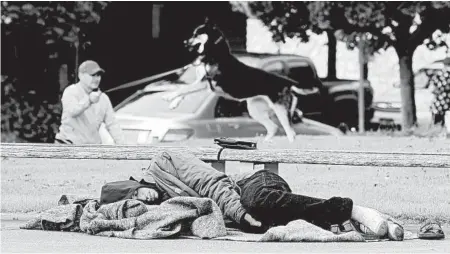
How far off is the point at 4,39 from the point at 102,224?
31.9ft

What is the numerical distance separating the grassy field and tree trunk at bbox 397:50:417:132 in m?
7.09

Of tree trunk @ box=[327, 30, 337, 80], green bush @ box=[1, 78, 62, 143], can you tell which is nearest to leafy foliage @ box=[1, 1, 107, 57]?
green bush @ box=[1, 78, 62, 143]

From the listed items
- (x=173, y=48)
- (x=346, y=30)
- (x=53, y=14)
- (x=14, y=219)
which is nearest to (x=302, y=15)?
(x=346, y=30)

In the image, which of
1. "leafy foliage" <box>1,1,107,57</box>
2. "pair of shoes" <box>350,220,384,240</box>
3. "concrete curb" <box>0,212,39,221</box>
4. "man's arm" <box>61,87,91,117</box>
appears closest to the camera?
"pair of shoes" <box>350,220,384,240</box>

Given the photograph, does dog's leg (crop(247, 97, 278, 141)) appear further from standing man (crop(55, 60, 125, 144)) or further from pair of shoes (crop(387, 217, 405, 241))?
pair of shoes (crop(387, 217, 405, 241))

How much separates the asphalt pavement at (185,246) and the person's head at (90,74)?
149 inches

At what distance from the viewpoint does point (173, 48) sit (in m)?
25.0

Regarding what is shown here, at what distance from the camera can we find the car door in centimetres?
2400

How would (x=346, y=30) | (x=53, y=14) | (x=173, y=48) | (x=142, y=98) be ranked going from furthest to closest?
(x=173, y=48) → (x=346, y=30) → (x=142, y=98) → (x=53, y=14)

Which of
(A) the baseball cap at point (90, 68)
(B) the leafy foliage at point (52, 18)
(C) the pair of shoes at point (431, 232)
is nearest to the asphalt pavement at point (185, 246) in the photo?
(C) the pair of shoes at point (431, 232)

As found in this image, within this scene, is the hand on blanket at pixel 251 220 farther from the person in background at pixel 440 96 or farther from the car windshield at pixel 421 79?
the car windshield at pixel 421 79

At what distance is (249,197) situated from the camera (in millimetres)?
9359

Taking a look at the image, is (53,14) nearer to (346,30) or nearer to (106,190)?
(346,30)

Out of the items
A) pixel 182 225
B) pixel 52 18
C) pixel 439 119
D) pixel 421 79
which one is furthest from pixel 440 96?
pixel 182 225
